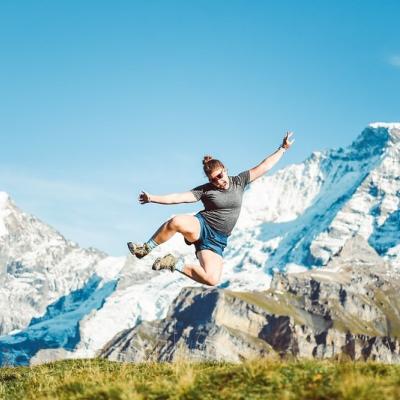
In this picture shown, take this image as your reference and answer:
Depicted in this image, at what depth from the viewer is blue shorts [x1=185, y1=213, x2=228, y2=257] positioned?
18.1m

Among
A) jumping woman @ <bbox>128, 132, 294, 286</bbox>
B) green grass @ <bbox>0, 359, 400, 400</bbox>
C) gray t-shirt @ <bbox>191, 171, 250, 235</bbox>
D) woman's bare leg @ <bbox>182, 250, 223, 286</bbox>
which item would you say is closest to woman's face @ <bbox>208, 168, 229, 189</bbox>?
jumping woman @ <bbox>128, 132, 294, 286</bbox>

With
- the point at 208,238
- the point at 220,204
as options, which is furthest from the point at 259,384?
the point at 220,204

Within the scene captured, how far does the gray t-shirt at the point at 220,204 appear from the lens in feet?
58.9

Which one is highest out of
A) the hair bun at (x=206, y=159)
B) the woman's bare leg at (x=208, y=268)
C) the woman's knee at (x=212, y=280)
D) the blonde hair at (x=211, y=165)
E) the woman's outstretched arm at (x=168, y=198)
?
the hair bun at (x=206, y=159)

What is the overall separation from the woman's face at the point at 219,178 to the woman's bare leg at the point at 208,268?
1735mm

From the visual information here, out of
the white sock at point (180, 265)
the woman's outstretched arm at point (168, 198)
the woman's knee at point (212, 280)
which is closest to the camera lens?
the woman's outstretched arm at point (168, 198)

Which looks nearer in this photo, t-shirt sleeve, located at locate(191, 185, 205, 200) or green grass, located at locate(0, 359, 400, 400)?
green grass, located at locate(0, 359, 400, 400)

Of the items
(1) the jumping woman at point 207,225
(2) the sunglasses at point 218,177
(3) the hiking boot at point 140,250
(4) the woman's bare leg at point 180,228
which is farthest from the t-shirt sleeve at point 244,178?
(3) the hiking boot at point 140,250

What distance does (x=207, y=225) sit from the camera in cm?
1812

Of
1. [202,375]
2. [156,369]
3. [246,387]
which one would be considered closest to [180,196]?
[156,369]

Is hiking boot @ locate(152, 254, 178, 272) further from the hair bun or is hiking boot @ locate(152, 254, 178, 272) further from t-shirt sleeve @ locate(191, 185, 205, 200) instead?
the hair bun

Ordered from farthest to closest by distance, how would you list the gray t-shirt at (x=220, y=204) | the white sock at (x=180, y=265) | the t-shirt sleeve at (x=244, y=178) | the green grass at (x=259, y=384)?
the t-shirt sleeve at (x=244, y=178) → the white sock at (x=180, y=265) → the gray t-shirt at (x=220, y=204) → the green grass at (x=259, y=384)

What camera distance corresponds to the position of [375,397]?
10023 mm

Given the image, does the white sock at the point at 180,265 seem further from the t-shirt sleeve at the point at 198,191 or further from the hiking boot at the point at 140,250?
the t-shirt sleeve at the point at 198,191
